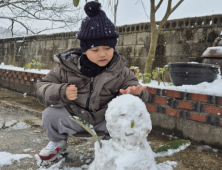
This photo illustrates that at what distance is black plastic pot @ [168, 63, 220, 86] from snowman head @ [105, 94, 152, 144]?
1.50 m

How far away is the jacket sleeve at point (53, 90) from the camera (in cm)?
159

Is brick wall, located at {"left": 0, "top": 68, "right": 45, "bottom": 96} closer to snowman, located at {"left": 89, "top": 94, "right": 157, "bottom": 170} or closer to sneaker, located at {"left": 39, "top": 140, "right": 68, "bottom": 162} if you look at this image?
sneaker, located at {"left": 39, "top": 140, "right": 68, "bottom": 162}

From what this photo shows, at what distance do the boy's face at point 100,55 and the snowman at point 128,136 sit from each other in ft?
1.66

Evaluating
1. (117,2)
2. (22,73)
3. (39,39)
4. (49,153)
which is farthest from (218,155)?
(39,39)

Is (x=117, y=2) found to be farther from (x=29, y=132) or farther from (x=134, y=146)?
(x=134, y=146)

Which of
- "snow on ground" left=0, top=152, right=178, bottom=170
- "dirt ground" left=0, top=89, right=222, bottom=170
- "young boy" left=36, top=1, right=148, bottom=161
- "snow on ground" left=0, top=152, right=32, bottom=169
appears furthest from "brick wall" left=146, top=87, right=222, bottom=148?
"snow on ground" left=0, top=152, right=32, bottom=169

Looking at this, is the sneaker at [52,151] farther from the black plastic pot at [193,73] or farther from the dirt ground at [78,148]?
the black plastic pot at [193,73]

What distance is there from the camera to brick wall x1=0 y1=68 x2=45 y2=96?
448 centimetres

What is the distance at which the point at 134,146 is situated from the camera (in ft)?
3.94

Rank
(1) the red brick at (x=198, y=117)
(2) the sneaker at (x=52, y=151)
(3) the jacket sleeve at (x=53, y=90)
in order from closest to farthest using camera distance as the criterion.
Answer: (3) the jacket sleeve at (x=53, y=90) → (2) the sneaker at (x=52, y=151) → (1) the red brick at (x=198, y=117)


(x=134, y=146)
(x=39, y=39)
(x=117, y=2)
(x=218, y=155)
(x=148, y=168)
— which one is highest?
(x=117, y=2)

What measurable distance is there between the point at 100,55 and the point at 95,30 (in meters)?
0.21

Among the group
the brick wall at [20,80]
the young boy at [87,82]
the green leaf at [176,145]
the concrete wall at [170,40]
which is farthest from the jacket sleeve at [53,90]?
the concrete wall at [170,40]

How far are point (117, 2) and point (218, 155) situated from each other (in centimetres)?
374
